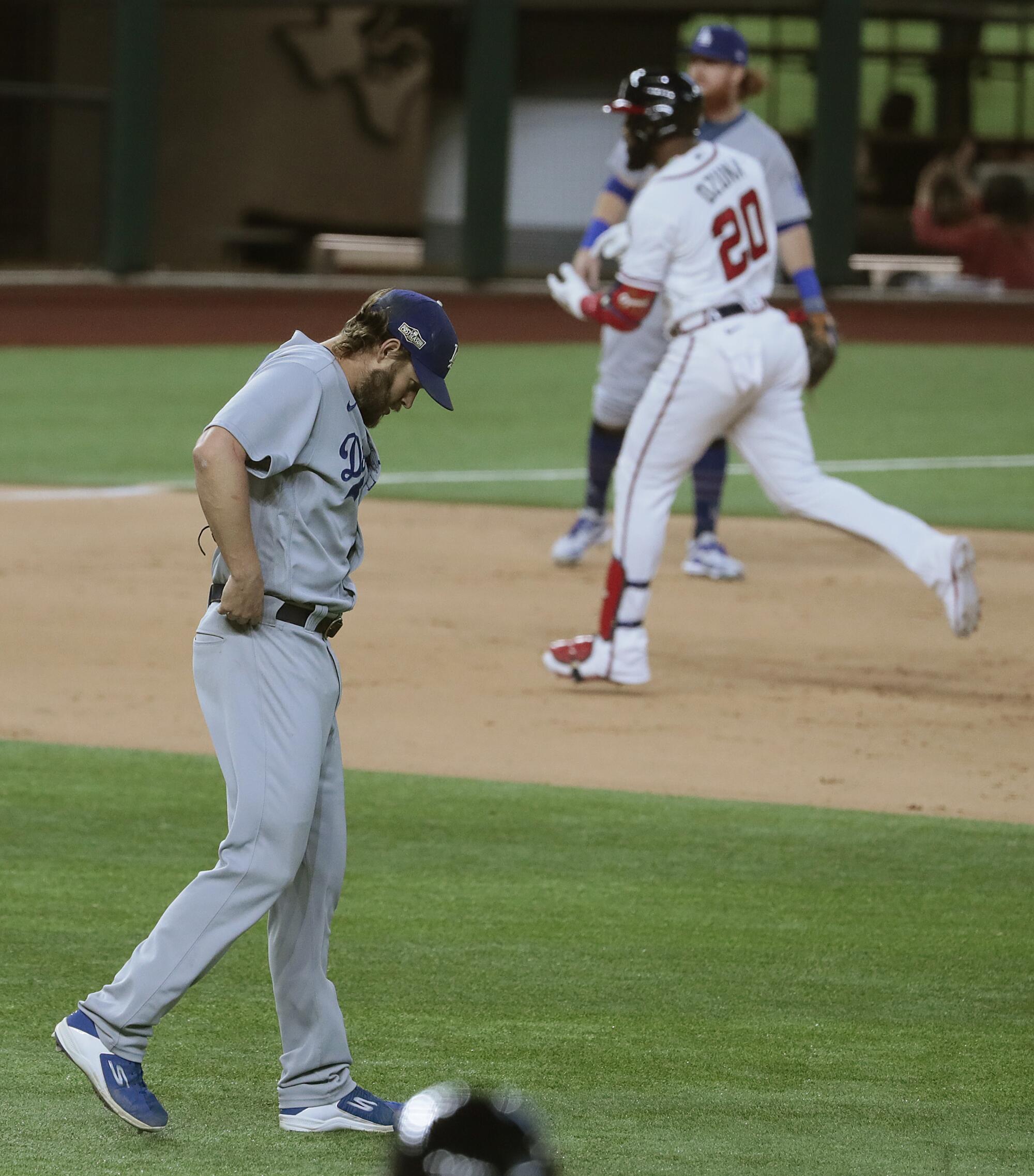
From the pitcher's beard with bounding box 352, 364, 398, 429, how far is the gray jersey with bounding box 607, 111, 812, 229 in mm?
5009

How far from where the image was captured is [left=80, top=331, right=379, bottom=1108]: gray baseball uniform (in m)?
3.30

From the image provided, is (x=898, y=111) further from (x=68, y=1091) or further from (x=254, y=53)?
(x=68, y=1091)

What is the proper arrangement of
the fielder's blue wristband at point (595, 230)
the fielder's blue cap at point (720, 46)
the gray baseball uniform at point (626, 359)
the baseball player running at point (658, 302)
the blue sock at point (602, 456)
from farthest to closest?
the blue sock at point (602, 456) → the gray baseball uniform at point (626, 359) → the fielder's blue wristband at point (595, 230) → the baseball player running at point (658, 302) → the fielder's blue cap at point (720, 46)

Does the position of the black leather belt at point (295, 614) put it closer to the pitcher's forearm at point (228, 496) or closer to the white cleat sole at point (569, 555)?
the pitcher's forearm at point (228, 496)

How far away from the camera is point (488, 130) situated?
2045cm

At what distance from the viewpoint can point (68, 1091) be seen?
3.56 metres

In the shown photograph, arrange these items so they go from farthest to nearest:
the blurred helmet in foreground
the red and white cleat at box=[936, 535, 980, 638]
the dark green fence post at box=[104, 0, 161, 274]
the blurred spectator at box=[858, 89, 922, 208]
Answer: the blurred spectator at box=[858, 89, 922, 208], the dark green fence post at box=[104, 0, 161, 274], the red and white cleat at box=[936, 535, 980, 638], the blurred helmet in foreground

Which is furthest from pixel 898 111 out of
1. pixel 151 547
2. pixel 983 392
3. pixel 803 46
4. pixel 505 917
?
pixel 505 917

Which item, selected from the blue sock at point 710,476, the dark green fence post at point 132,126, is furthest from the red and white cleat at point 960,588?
the dark green fence post at point 132,126

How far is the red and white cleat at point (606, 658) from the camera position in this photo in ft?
23.2

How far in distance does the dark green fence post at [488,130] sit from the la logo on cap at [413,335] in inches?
689

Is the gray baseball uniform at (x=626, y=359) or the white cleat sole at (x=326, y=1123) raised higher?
the gray baseball uniform at (x=626, y=359)

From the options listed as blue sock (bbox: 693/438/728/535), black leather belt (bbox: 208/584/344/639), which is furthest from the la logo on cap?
blue sock (bbox: 693/438/728/535)

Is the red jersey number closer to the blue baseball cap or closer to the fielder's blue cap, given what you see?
the fielder's blue cap
